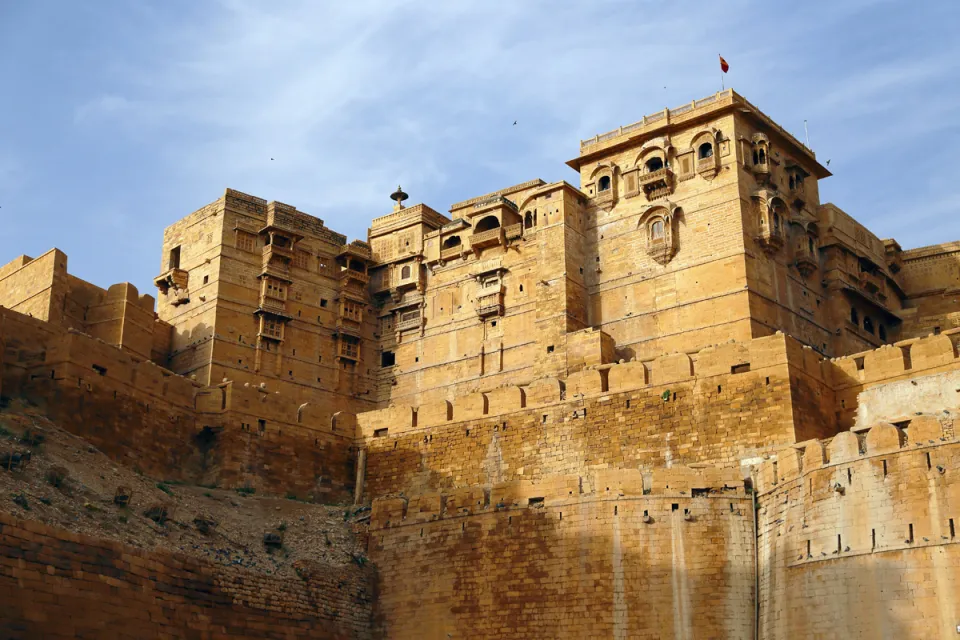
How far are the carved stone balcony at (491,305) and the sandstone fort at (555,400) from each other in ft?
0.33

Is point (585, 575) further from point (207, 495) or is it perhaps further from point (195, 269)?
point (195, 269)

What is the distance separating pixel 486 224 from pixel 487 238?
1.06m

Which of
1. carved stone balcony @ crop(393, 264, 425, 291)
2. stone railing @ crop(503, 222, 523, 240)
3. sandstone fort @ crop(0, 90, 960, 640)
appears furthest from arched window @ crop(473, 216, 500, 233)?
carved stone balcony @ crop(393, 264, 425, 291)

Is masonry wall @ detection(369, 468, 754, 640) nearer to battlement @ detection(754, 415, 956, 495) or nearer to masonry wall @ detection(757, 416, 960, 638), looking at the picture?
battlement @ detection(754, 415, 956, 495)

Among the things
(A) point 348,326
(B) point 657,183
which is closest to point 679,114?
(B) point 657,183

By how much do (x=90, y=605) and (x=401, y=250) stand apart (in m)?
25.7

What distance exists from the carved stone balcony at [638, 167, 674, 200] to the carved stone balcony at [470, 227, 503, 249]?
5307 millimetres

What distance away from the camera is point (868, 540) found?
79.6ft

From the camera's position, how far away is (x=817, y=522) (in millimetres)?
25547

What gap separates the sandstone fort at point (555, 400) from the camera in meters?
24.9

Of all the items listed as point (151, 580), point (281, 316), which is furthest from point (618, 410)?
point (281, 316)

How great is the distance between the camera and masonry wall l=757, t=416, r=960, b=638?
23047 mm

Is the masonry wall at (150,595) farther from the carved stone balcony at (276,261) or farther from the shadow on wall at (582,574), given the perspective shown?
the carved stone balcony at (276,261)

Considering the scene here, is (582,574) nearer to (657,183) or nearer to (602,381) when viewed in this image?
(602,381)
